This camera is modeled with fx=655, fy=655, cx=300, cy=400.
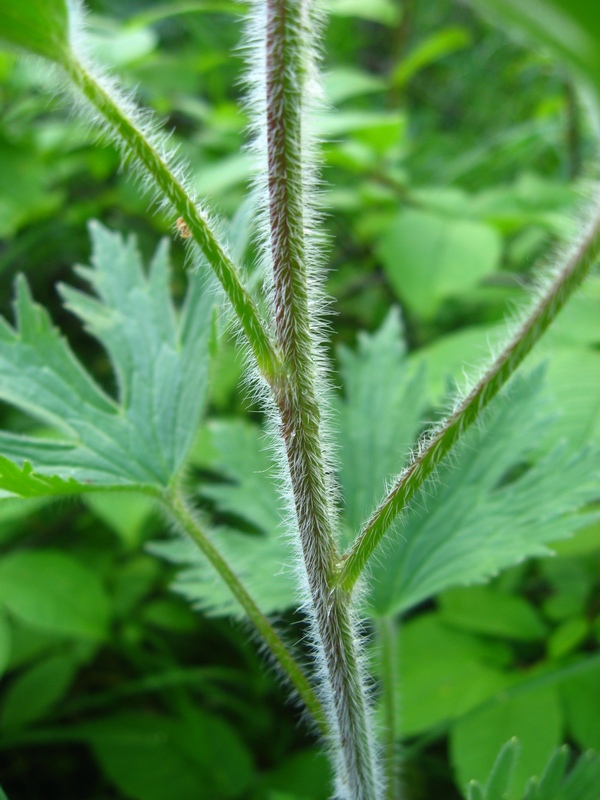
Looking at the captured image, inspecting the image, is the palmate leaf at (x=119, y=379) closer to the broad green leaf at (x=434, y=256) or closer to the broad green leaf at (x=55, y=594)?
the broad green leaf at (x=55, y=594)

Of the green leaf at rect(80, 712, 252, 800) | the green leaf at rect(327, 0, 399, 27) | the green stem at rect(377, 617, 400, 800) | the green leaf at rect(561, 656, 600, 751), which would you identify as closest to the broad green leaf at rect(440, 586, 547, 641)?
the green leaf at rect(561, 656, 600, 751)

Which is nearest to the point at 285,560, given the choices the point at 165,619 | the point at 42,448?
the point at 42,448

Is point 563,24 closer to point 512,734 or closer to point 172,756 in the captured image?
point 512,734

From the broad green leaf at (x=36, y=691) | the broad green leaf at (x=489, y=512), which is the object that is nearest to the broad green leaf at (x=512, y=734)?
the broad green leaf at (x=489, y=512)

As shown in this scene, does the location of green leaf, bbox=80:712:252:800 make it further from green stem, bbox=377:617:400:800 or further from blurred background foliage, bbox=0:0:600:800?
green stem, bbox=377:617:400:800

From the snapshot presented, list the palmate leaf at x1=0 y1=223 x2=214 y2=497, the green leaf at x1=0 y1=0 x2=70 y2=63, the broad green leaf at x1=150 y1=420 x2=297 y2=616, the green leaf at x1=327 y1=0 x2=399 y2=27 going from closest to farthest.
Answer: the green leaf at x1=0 y1=0 x2=70 y2=63, the palmate leaf at x1=0 y1=223 x2=214 y2=497, the broad green leaf at x1=150 y1=420 x2=297 y2=616, the green leaf at x1=327 y1=0 x2=399 y2=27

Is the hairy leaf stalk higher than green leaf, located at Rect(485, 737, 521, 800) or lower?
higher

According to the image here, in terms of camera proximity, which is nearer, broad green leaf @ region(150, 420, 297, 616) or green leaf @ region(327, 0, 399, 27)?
broad green leaf @ region(150, 420, 297, 616)
